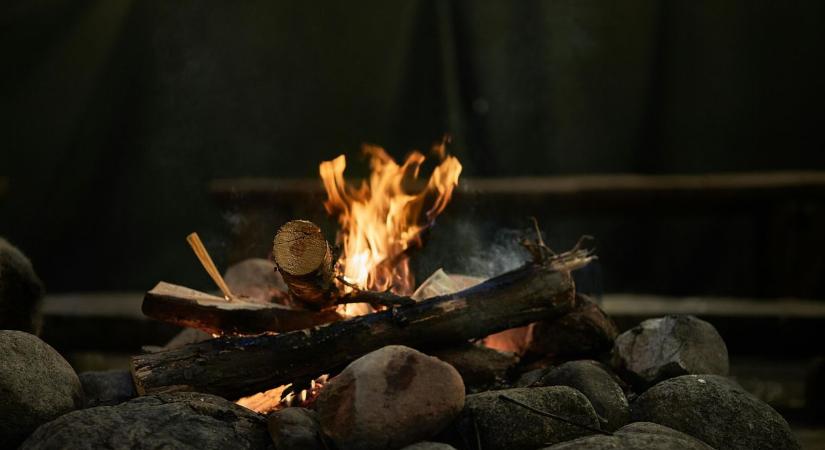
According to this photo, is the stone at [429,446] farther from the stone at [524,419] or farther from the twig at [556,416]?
the twig at [556,416]

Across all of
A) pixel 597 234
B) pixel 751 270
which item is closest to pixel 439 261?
pixel 597 234

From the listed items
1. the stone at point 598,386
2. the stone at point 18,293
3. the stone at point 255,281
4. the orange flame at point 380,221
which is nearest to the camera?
the stone at point 598,386

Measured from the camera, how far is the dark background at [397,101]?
5.87 m

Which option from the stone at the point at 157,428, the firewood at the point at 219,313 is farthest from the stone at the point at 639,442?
the firewood at the point at 219,313

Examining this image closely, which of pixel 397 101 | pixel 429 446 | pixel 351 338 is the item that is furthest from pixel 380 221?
pixel 397 101

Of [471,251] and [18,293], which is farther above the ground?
[18,293]

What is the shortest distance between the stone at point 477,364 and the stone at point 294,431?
0.69m

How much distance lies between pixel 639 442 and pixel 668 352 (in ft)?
2.72

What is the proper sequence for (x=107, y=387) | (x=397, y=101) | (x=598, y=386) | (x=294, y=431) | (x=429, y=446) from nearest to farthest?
(x=429, y=446) → (x=294, y=431) → (x=598, y=386) → (x=107, y=387) → (x=397, y=101)

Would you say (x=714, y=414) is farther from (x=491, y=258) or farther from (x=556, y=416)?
(x=491, y=258)

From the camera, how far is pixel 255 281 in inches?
152

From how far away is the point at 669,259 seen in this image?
614 centimetres

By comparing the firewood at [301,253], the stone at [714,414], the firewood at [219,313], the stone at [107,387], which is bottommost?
the stone at [714,414]

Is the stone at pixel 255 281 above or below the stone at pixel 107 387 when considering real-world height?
above
